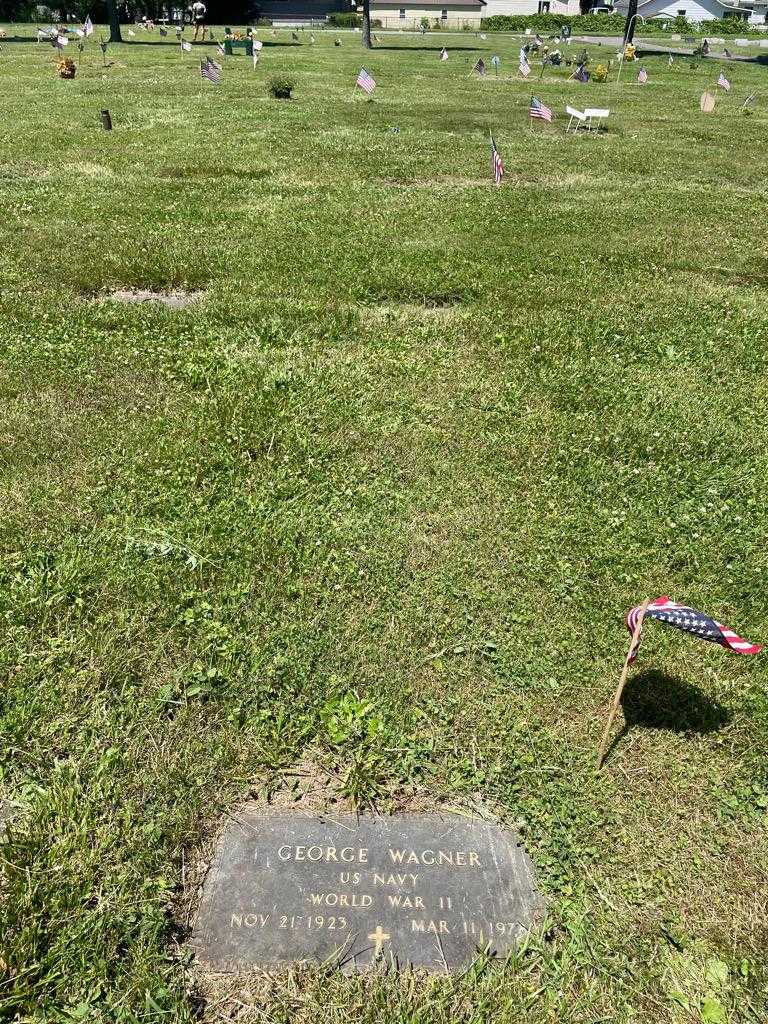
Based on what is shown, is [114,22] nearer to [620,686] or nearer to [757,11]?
[620,686]

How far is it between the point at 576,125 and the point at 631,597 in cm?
2192

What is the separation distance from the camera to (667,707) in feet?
13.0

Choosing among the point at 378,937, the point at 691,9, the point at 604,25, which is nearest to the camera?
the point at 378,937

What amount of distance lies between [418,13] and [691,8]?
32.5 m

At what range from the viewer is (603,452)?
20.3 ft

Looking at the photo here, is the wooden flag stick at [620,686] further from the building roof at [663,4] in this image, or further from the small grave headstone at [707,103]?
the building roof at [663,4]

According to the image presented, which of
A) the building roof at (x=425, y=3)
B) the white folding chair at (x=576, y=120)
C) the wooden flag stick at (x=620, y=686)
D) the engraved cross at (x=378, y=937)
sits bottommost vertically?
the engraved cross at (x=378, y=937)

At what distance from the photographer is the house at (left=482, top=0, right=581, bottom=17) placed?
87000mm

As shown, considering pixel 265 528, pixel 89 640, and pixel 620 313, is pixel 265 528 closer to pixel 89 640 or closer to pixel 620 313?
pixel 89 640

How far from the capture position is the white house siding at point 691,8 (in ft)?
263

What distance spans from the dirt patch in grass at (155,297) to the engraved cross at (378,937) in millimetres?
7688

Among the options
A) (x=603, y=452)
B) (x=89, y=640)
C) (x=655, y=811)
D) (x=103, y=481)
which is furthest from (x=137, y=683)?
(x=603, y=452)

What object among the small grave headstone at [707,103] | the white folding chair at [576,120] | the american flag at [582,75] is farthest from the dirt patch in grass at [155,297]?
the american flag at [582,75]

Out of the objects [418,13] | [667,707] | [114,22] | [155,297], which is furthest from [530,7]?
[667,707]
